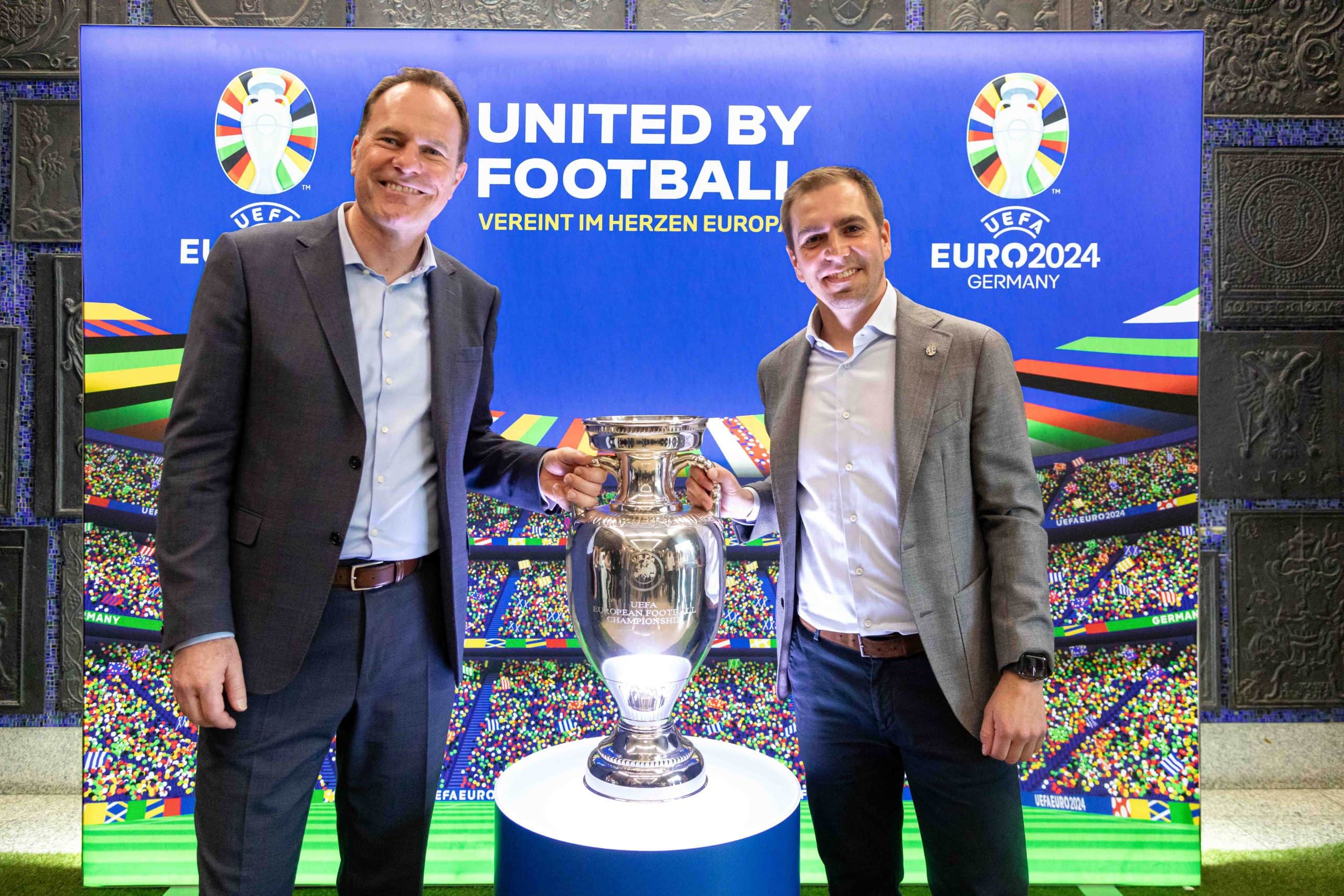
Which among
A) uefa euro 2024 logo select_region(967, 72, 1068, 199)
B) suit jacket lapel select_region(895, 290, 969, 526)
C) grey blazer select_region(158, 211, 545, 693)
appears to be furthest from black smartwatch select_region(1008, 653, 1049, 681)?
uefa euro 2024 logo select_region(967, 72, 1068, 199)

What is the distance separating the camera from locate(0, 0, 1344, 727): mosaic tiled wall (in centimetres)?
279

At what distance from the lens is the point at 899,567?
4.93 ft

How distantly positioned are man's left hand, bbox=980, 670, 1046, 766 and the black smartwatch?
12 millimetres

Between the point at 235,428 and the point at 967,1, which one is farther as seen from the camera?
the point at 967,1

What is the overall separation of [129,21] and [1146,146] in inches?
120

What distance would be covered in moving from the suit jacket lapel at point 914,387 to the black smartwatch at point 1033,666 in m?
0.28

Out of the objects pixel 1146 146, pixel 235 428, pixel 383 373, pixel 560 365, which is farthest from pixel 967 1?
pixel 235 428

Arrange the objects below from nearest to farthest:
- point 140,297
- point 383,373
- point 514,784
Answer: point 514,784
point 383,373
point 140,297

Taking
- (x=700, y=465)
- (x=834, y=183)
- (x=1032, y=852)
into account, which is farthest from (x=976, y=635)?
(x=1032, y=852)

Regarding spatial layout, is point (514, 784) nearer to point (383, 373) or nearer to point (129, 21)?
point (383, 373)

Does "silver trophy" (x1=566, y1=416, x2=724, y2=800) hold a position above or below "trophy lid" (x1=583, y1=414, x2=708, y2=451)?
below

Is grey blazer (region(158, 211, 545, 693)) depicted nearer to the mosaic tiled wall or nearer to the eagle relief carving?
the mosaic tiled wall

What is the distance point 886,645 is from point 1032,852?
4.25 feet

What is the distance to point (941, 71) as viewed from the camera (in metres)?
→ 2.31
